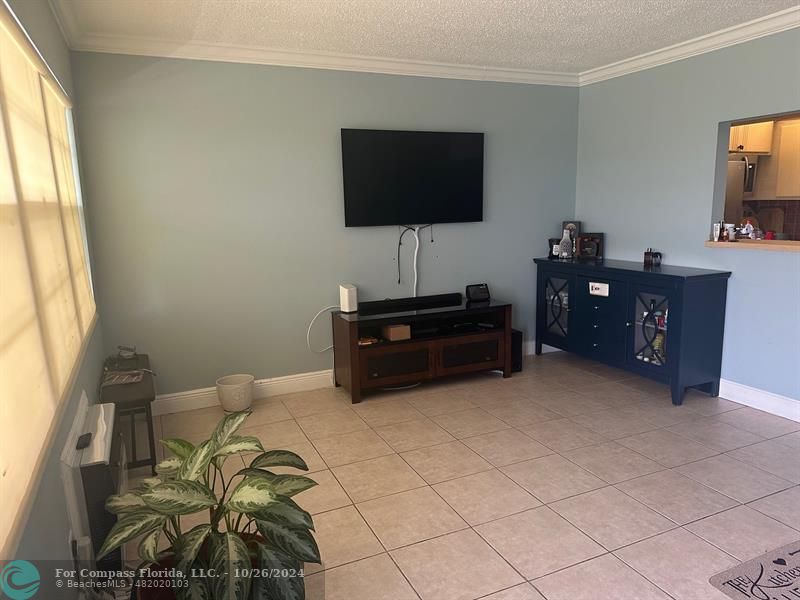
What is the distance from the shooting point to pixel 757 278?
3.45 m

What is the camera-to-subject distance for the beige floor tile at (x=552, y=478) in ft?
8.45

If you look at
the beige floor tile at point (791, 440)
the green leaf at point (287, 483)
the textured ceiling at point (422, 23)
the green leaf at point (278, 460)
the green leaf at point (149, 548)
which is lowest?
the beige floor tile at point (791, 440)

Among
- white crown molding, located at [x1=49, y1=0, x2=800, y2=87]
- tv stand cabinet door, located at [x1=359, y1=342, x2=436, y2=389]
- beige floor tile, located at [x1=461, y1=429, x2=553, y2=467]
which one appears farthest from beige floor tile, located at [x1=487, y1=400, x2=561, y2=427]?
white crown molding, located at [x1=49, y1=0, x2=800, y2=87]

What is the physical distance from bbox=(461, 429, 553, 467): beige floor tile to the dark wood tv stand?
2.90ft

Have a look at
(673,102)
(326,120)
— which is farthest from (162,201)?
(673,102)

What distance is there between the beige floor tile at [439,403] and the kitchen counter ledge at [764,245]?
77.4 inches

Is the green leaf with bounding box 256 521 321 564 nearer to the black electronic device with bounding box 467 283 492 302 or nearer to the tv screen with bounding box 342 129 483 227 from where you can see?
the tv screen with bounding box 342 129 483 227

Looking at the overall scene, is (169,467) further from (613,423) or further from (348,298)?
(613,423)

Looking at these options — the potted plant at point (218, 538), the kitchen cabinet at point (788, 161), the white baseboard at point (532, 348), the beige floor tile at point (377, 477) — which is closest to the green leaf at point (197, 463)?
the potted plant at point (218, 538)

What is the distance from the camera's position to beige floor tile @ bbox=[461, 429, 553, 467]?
2.93m

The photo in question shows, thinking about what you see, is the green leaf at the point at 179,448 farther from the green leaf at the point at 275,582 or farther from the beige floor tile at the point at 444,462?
the beige floor tile at the point at 444,462

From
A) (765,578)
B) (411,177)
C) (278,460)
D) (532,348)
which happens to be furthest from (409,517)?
(532,348)

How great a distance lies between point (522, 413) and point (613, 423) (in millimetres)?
556

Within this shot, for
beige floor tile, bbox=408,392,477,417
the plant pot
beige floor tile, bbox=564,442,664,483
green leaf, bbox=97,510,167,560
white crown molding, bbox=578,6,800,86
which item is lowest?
beige floor tile, bbox=408,392,477,417
